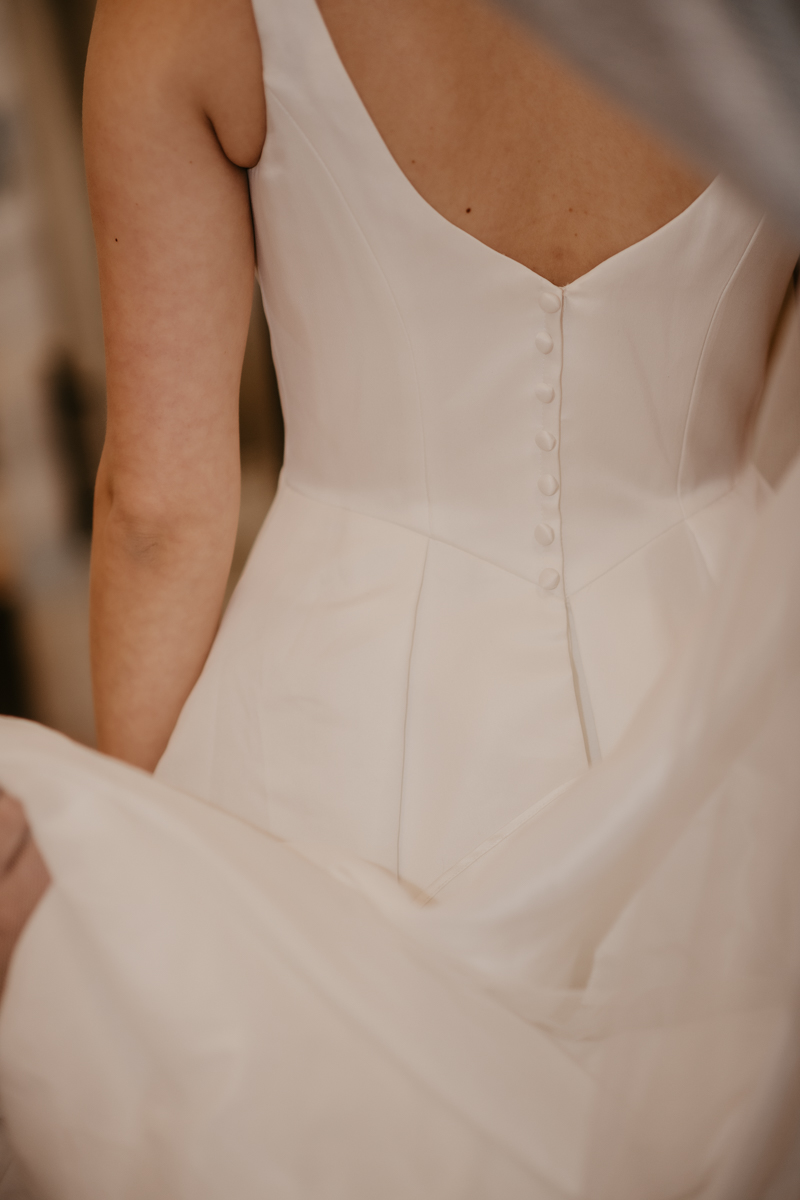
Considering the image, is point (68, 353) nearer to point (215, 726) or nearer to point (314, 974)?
point (215, 726)

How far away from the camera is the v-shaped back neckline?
1.64 feet

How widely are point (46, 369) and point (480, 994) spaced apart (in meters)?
2.73

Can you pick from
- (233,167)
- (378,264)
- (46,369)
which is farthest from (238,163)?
(46,369)

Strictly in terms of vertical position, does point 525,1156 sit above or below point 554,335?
below

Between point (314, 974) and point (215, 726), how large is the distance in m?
0.29

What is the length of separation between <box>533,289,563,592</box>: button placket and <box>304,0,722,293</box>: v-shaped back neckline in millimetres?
20

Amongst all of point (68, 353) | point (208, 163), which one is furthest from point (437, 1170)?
point (68, 353)

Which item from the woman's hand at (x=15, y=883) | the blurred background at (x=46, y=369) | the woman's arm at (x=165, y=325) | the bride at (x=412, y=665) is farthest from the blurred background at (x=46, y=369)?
the woman's hand at (x=15, y=883)

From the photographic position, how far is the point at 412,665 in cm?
62

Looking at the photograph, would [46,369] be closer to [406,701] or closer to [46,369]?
[46,369]

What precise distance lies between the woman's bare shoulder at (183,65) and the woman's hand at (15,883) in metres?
0.43

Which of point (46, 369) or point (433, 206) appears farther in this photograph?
point (46, 369)

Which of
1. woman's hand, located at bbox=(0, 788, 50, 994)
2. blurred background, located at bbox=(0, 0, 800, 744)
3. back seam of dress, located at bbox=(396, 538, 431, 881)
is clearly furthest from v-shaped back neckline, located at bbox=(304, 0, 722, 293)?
blurred background, located at bbox=(0, 0, 800, 744)

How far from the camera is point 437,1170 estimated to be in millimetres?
398
